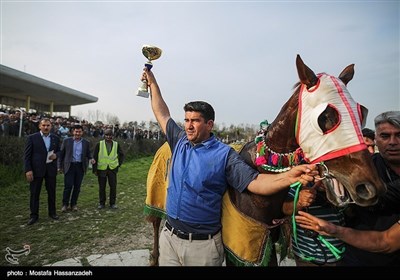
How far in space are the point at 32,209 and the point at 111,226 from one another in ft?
5.36

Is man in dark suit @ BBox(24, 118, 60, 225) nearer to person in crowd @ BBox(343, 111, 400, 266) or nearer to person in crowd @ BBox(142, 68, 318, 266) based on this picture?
person in crowd @ BBox(142, 68, 318, 266)

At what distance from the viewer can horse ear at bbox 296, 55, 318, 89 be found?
178 centimetres

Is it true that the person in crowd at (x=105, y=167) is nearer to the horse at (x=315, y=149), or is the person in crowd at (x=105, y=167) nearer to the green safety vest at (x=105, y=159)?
the green safety vest at (x=105, y=159)

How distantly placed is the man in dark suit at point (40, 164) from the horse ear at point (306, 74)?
5.47 m

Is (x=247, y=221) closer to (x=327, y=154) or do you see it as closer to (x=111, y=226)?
(x=327, y=154)

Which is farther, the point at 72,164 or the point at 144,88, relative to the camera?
the point at 72,164

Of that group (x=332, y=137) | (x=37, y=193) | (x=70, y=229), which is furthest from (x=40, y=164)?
(x=332, y=137)

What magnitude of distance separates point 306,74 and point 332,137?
482mm

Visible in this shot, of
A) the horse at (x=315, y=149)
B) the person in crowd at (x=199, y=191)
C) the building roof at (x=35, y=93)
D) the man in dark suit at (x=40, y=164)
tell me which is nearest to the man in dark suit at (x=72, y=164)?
the man in dark suit at (x=40, y=164)

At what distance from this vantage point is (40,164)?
5.40m

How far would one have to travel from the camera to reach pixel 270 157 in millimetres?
2023

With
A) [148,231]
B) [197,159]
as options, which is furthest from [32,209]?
[197,159]

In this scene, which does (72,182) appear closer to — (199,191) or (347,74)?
(199,191)

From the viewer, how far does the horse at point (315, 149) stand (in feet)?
5.01
